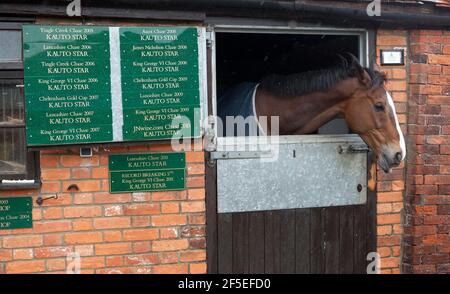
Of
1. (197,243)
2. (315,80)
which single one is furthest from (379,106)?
(197,243)

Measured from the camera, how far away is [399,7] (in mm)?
3654

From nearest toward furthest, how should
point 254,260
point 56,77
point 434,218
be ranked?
point 56,77 → point 254,260 → point 434,218

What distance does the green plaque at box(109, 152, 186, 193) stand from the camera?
3.30 metres

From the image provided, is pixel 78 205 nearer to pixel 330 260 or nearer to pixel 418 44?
pixel 330 260

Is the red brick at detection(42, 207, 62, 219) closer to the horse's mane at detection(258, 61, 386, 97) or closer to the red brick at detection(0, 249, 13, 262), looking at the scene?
the red brick at detection(0, 249, 13, 262)

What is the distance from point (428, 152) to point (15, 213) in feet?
10.7

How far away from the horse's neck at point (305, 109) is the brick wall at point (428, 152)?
0.66 metres

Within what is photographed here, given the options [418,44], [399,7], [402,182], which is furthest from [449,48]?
[402,182]

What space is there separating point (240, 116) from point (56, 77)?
1.58 m

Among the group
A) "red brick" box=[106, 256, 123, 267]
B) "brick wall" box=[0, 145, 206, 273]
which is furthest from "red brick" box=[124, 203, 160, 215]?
"red brick" box=[106, 256, 123, 267]

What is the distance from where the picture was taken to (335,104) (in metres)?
3.72

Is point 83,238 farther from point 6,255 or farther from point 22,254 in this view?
point 6,255

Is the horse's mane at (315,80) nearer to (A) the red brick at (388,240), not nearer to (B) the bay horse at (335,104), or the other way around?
(B) the bay horse at (335,104)

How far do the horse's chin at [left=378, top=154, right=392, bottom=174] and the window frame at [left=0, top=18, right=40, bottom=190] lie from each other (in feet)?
8.27
